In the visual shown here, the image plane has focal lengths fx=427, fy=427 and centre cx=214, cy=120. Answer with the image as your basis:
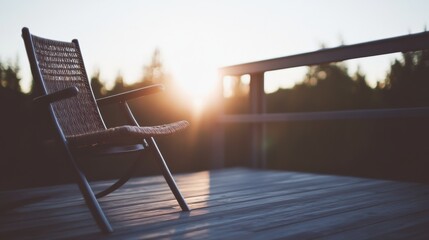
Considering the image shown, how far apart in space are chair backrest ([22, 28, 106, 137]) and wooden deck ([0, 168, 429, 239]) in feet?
1.45

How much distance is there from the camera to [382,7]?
3744 mm

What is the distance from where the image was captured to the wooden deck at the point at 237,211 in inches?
66.3

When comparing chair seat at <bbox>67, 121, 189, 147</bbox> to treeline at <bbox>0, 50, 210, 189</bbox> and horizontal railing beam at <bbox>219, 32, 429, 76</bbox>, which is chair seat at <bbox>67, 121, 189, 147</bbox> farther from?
horizontal railing beam at <bbox>219, 32, 429, 76</bbox>

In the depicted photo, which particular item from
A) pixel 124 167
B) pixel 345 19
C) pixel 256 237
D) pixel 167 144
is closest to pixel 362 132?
pixel 345 19

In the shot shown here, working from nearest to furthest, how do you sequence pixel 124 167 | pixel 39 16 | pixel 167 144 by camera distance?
pixel 39 16, pixel 124 167, pixel 167 144

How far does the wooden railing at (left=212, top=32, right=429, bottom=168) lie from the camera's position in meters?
2.82

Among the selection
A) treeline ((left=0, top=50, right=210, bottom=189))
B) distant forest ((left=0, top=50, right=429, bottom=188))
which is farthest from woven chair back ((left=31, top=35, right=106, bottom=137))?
distant forest ((left=0, top=50, right=429, bottom=188))

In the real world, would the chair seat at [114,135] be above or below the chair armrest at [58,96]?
below

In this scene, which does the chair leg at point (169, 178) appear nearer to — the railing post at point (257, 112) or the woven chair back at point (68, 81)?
the woven chair back at point (68, 81)

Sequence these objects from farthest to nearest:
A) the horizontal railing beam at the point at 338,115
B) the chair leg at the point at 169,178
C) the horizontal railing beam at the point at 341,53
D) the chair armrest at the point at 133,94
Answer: the horizontal railing beam at the point at 338,115
the horizontal railing beam at the point at 341,53
the chair armrest at the point at 133,94
the chair leg at the point at 169,178

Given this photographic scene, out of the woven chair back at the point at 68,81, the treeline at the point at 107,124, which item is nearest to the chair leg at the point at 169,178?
the woven chair back at the point at 68,81

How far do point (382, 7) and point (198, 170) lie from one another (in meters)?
2.23

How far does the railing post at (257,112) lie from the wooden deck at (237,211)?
2.72ft

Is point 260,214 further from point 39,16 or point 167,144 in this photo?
point 39,16
